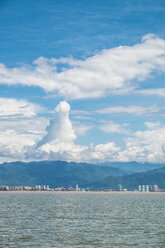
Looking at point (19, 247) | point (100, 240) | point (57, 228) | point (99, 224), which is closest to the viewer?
point (19, 247)

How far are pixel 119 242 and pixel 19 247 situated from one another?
22684 millimetres

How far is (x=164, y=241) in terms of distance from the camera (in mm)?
82750

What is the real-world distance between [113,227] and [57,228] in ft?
54.7

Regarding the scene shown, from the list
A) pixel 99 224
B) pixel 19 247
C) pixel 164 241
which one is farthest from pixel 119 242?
pixel 99 224

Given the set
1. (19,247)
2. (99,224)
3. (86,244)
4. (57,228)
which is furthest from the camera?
(99,224)

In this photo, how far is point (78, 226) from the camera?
352 ft

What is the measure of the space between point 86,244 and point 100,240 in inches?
240

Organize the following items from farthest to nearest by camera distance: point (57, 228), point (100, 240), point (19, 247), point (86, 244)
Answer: point (57, 228) → point (100, 240) → point (86, 244) → point (19, 247)

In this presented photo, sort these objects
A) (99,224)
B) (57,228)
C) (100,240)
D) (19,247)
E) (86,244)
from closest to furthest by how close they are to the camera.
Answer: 1. (19,247)
2. (86,244)
3. (100,240)
4. (57,228)
5. (99,224)

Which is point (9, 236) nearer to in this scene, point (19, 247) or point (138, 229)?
point (19, 247)

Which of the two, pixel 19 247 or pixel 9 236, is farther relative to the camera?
pixel 9 236

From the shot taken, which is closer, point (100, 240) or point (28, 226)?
point (100, 240)

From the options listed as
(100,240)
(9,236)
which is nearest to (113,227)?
(100,240)

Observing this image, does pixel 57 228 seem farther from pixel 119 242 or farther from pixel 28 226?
pixel 119 242
